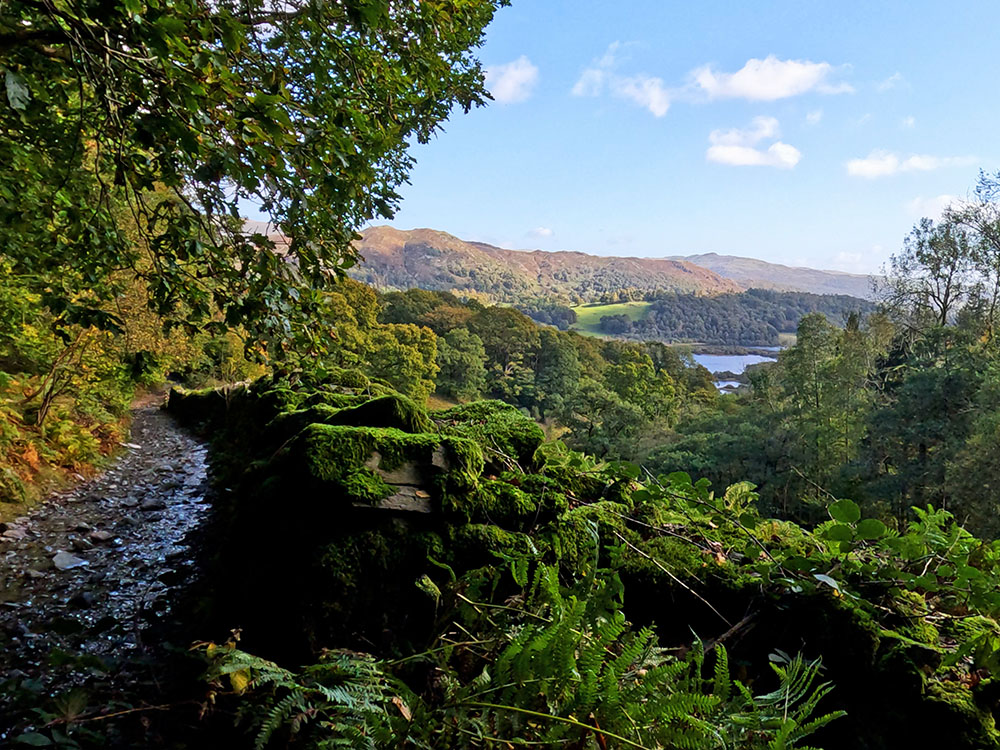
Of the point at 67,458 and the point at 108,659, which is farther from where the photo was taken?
the point at 67,458

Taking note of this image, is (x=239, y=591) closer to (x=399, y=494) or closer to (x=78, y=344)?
(x=399, y=494)

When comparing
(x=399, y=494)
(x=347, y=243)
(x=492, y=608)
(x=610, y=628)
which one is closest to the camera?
(x=610, y=628)

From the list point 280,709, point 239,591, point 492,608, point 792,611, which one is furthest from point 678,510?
point 239,591

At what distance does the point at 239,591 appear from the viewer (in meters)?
2.96

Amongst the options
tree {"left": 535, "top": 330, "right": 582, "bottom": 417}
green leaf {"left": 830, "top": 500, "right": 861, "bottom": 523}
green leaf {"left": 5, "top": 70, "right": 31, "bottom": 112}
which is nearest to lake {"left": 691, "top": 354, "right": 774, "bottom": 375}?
tree {"left": 535, "top": 330, "right": 582, "bottom": 417}

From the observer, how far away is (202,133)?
225 centimetres

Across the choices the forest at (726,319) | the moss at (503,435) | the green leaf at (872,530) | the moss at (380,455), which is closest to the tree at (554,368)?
the moss at (503,435)

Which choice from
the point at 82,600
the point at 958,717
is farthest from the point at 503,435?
the point at 82,600

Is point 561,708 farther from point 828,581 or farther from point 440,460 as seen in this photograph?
point 440,460

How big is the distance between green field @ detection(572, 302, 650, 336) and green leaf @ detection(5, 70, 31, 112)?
427ft

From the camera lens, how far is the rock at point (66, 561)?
4.77 m

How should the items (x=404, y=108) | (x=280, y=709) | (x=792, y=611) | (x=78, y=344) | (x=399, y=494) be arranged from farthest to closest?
1. (x=78, y=344)
2. (x=404, y=108)
3. (x=399, y=494)
4. (x=792, y=611)
5. (x=280, y=709)

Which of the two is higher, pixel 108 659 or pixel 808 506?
pixel 108 659

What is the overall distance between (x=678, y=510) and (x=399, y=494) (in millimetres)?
1619
